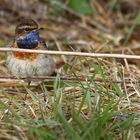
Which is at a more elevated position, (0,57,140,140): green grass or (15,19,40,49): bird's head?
(15,19,40,49): bird's head

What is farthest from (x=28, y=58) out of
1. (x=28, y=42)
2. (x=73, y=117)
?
(x=73, y=117)

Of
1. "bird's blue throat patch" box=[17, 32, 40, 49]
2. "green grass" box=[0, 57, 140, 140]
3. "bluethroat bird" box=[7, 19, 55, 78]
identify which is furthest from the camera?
"bird's blue throat patch" box=[17, 32, 40, 49]

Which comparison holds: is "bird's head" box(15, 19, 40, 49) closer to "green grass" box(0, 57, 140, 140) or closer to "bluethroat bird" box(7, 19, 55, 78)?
"bluethroat bird" box(7, 19, 55, 78)

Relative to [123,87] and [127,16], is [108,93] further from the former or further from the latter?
[127,16]

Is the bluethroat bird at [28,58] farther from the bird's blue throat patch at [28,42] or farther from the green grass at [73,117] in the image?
the green grass at [73,117]

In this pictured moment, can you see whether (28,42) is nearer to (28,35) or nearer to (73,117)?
(28,35)

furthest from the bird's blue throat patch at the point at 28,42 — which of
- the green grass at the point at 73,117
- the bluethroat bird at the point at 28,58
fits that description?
the green grass at the point at 73,117

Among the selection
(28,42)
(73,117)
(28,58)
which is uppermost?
(28,42)

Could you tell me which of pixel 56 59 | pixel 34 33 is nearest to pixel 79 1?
pixel 56 59

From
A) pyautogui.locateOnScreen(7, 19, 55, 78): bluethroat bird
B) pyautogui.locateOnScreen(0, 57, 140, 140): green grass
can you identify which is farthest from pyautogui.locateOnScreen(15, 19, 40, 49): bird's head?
pyautogui.locateOnScreen(0, 57, 140, 140): green grass
